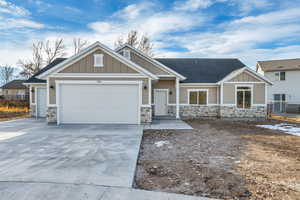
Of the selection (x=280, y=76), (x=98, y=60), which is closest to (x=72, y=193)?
(x=98, y=60)

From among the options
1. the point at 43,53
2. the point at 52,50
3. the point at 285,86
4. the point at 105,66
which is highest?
the point at 52,50

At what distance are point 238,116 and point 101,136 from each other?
1068 cm

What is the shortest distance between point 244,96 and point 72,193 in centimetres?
1336

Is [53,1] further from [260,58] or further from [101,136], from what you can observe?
[260,58]

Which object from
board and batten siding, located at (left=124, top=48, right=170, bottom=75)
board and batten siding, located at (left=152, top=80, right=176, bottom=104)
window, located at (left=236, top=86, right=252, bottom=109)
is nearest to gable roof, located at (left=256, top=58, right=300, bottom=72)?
window, located at (left=236, top=86, right=252, bottom=109)

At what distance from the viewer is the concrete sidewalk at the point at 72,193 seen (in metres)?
2.81

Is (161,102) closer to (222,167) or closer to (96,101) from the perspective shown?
(96,101)

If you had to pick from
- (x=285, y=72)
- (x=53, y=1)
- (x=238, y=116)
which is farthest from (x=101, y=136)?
(x=285, y=72)

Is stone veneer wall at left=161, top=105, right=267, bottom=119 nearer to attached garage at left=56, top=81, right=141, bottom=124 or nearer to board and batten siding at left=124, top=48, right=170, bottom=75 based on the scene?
board and batten siding at left=124, top=48, right=170, bottom=75

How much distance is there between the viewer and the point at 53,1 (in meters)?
10.6

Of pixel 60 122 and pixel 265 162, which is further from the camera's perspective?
pixel 60 122

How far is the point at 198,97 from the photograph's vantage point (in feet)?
45.8

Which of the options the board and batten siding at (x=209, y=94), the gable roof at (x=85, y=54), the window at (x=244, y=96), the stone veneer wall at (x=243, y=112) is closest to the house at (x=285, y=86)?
the stone veneer wall at (x=243, y=112)

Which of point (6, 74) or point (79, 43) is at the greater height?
point (79, 43)
